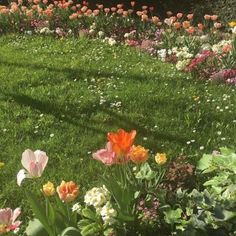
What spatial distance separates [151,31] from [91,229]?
22.4 feet

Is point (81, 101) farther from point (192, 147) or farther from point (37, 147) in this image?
point (192, 147)

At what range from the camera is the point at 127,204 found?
121 inches

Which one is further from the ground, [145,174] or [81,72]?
[145,174]

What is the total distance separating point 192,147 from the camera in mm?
4953

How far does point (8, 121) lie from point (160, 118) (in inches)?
62.2

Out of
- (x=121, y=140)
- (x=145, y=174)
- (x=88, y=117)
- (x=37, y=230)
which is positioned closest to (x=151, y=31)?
(x=88, y=117)

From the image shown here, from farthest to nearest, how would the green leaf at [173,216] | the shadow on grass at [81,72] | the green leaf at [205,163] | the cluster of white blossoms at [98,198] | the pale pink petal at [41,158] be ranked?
the shadow on grass at [81,72] < the green leaf at [205,163] < the cluster of white blossoms at [98,198] < the green leaf at [173,216] < the pale pink petal at [41,158]

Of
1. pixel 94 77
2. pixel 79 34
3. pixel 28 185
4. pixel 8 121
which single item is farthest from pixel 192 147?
pixel 79 34

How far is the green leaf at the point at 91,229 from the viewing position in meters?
3.02

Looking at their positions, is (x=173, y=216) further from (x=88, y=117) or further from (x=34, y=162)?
(x=88, y=117)

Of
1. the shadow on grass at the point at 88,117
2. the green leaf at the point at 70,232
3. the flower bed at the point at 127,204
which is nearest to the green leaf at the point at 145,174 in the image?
the flower bed at the point at 127,204

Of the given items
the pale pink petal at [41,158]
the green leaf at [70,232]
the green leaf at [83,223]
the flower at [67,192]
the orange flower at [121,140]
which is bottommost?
the green leaf at [83,223]

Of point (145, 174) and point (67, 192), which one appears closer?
point (67, 192)

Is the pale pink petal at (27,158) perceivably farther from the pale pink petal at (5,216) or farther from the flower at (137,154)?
the flower at (137,154)
